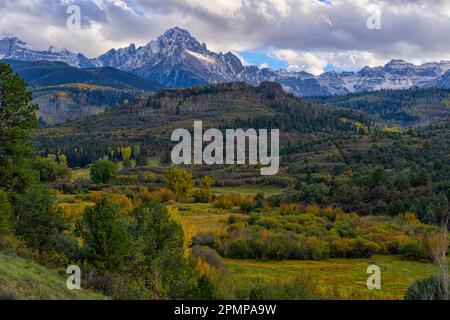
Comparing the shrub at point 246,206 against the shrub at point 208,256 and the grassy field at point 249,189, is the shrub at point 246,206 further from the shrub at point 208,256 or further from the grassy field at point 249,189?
the shrub at point 208,256

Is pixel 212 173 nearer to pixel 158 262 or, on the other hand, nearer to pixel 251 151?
pixel 251 151

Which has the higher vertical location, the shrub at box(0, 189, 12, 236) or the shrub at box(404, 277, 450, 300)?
the shrub at box(0, 189, 12, 236)

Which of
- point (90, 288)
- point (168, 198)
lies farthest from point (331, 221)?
point (90, 288)

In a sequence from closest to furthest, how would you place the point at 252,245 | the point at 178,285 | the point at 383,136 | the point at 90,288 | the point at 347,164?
the point at 90,288 < the point at 178,285 < the point at 252,245 < the point at 347,164 < the point at 383,136

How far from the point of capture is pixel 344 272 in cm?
3966

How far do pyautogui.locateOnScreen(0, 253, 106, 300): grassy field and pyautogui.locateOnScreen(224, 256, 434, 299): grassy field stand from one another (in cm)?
1376

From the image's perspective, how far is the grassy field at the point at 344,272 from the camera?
3297 cm

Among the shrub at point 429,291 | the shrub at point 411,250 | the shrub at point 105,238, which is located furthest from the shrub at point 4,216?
the shrub at point 411,250

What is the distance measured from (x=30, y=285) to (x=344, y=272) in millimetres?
28184

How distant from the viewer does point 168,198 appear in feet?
283

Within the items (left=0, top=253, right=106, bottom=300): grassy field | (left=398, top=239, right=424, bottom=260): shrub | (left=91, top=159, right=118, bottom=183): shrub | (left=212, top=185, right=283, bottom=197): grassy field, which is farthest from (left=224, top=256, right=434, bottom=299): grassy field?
(left=91, top=159, right=118, bottom=183): shrub

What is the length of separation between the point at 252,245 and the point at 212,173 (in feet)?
290

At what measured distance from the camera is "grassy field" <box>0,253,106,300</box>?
16.2 m

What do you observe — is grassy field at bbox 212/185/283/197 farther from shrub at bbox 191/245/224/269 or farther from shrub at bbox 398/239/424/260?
shrub at bbox 191/245/224/269
